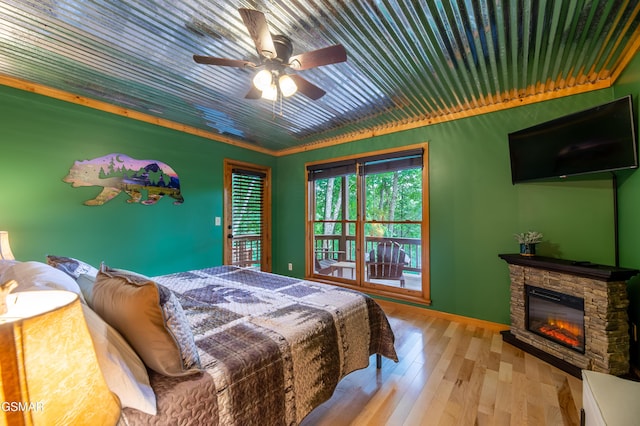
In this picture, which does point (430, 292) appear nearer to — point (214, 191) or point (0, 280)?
point (214, 191)

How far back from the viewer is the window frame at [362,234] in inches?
134

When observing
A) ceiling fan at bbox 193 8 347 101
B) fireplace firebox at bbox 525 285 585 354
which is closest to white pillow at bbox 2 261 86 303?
ceiling fan at bbox 193 8 347 101

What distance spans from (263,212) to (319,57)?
3.47 m

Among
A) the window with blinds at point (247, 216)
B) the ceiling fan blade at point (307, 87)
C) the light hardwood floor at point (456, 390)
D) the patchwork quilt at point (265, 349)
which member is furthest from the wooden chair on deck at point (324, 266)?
the ceiling fan blade at point (307, 87)

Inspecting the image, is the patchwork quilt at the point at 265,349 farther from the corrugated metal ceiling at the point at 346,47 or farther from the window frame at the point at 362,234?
the corrugated metal ceiling at the point at 346,47

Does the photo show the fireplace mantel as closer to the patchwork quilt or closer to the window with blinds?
the patchwork quilt

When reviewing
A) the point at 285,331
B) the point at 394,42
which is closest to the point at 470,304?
the point at 285,331

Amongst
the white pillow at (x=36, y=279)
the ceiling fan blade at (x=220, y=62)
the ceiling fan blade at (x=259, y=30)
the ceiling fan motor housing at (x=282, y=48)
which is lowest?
the white pillow at (x=36, y=279)

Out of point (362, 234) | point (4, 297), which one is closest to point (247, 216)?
point (362, 234)

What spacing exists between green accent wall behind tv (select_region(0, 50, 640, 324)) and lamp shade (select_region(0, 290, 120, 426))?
9.93ft

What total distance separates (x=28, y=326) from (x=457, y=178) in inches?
142

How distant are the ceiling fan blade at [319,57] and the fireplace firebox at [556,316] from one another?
2671mm

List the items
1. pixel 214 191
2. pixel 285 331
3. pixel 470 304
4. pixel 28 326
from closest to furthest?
pixel 28 326, pixel 285 331, pixel 470 304, pixel 214 191

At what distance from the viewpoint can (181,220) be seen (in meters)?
3.62
